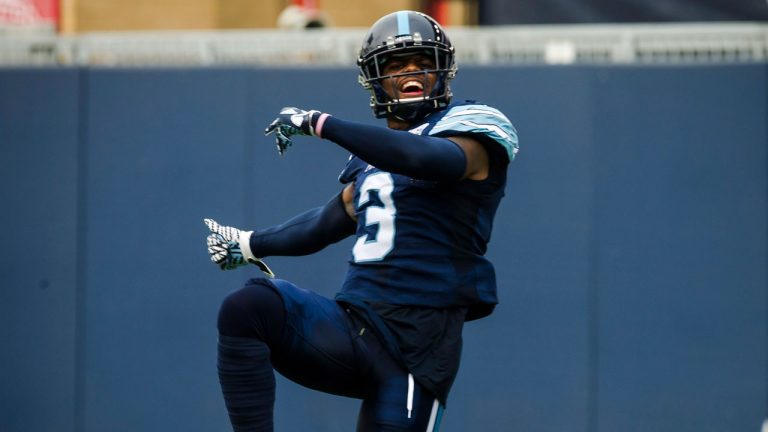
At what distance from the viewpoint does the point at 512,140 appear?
3.18 m

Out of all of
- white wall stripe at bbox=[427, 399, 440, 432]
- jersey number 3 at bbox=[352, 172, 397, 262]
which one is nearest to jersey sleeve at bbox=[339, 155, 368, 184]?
jersey number 3 at bbox=[352, 172, 397, 262]

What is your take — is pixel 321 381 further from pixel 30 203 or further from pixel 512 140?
pixel 30 203

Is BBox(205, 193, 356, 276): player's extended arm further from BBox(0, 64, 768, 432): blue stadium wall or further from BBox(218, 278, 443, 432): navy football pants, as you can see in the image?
BBox(0, 64, 768, 432): blue stadium wall

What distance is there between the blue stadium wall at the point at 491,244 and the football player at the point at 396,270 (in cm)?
202

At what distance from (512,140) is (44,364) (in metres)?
3.26

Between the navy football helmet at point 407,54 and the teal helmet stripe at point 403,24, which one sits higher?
the teal helmet stripe at point 403,24

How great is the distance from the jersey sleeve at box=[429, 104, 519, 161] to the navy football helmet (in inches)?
5.1

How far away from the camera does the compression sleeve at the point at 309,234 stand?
3529 mm

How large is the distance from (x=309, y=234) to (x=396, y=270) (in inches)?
17.1

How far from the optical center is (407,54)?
3320 millimetres

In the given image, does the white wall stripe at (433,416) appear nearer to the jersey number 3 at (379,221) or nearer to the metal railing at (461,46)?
the jersey number 3 at (379,221)

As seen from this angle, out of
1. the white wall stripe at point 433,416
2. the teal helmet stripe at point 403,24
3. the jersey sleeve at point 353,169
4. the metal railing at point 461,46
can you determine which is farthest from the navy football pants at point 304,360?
the metal railing at point 461,46

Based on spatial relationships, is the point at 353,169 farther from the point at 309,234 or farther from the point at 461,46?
the point at 461,46

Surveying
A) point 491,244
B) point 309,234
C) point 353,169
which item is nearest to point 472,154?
point 353,169
